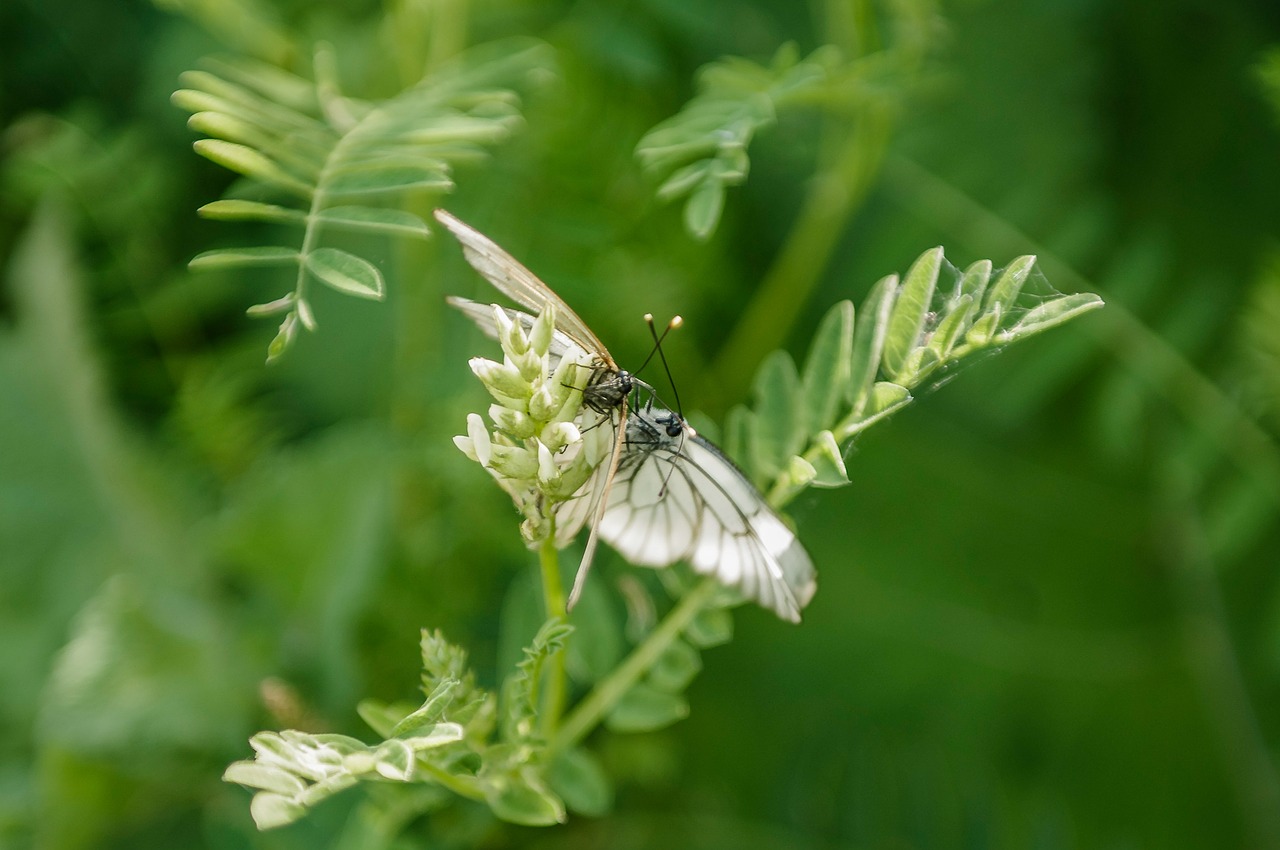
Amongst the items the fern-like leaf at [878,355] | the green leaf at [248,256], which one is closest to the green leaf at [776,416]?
the fern-like leaf at [878,355]

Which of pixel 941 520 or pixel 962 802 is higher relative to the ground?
pixel 941 520

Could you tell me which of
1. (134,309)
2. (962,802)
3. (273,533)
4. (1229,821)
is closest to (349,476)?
(273,533)

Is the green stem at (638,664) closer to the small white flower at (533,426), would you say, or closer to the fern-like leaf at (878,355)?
the fern-like leaf at (878,355)

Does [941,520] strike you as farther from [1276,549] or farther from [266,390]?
[266,390]

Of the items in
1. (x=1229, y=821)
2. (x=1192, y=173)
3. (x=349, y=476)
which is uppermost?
(x=1192, y=173)

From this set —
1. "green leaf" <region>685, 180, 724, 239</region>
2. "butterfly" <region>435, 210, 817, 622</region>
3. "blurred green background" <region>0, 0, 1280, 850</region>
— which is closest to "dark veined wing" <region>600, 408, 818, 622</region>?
"butterfly" <region>435, 210, 817, 622</region>

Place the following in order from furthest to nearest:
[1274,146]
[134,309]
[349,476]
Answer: [1274,146]
[134,309]
[349,476]

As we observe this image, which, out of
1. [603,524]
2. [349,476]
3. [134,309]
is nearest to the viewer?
[603,524]
